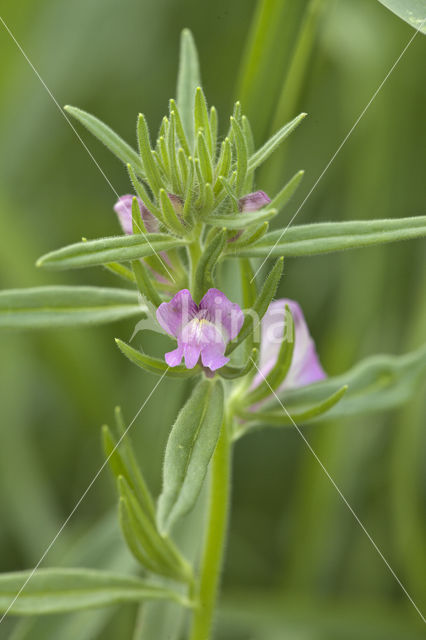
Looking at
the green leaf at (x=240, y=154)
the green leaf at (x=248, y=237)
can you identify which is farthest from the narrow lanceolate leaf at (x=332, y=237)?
the green leaf at (x=240, y=154)

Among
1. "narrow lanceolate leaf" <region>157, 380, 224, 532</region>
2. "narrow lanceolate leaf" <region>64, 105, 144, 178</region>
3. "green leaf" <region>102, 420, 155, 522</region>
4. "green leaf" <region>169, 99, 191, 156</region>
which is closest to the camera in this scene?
"narrow lanceolate leaf" <region>157, 380, 224, 532</region>

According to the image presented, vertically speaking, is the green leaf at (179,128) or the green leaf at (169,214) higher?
the green leaf at (179,128)

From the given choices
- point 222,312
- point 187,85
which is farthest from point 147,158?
point 187,85

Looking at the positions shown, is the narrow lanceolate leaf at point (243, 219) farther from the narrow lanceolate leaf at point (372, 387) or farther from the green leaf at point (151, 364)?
the narrow lanceolate leaf at point (372, 387)

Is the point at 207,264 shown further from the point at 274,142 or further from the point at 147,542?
the point at 147,542

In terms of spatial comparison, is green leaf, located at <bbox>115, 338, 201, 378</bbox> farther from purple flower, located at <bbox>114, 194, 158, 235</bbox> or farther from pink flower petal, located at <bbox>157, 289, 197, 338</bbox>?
purple flower, located at <bbox>114, 194, 158, 235</bbox>

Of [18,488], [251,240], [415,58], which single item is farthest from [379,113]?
[18,488]

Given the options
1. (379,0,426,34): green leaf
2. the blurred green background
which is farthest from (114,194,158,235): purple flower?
the blurred green background
